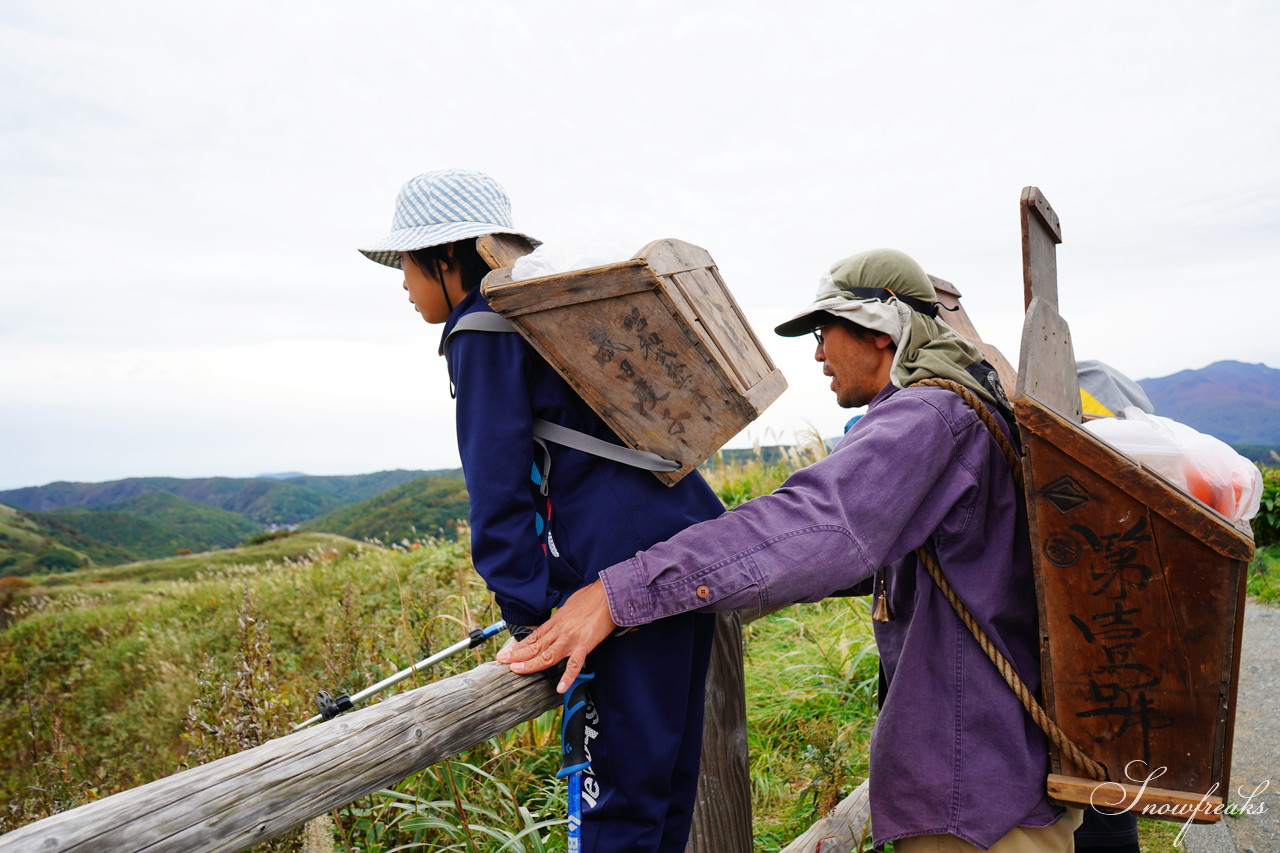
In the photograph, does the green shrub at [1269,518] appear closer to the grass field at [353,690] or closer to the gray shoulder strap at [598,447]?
the grass field at [353,690]

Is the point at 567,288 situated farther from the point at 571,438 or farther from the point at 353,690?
the point at 353,690

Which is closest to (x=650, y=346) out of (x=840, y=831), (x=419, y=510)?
(x=840, y=831)

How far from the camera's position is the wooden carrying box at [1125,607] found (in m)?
1.48

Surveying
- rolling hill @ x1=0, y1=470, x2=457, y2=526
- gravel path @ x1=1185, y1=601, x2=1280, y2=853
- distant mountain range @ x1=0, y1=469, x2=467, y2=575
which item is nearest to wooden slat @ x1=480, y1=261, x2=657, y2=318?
gravel path @ x1=1185, y1=601, x2=1280, y2=853

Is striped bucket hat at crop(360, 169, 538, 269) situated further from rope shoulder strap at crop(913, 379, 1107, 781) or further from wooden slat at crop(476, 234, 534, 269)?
rope shoulder strap at crop(913, 379, 1107, 781)

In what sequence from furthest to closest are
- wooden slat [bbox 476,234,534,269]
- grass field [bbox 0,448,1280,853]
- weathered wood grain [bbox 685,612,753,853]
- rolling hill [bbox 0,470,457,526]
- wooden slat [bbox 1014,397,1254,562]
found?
rolling hill [bbox 0,470,457,526] < grass field [bbox 0,448,1280,853] < weathered wood grain [bbox 685,612,753,853] < wooden slat [bbox 476,234,534,269] < wooden slat [bbox 1014,397,1254,562]

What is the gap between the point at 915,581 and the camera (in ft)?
6.40

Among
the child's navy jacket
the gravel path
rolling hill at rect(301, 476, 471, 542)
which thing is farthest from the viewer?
rolling hill at rect(301, 476, 471, 542)

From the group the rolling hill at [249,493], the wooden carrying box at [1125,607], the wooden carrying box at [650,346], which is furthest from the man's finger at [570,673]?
the rolling hill at [249,493]

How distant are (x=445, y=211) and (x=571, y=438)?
707 millimetres

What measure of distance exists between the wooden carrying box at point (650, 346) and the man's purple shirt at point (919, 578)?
0.22m

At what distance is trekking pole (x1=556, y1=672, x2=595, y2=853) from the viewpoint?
1.66 meters

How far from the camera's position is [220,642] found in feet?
29.8

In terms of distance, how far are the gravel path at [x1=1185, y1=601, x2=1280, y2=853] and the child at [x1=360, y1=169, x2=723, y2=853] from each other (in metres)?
2.40
